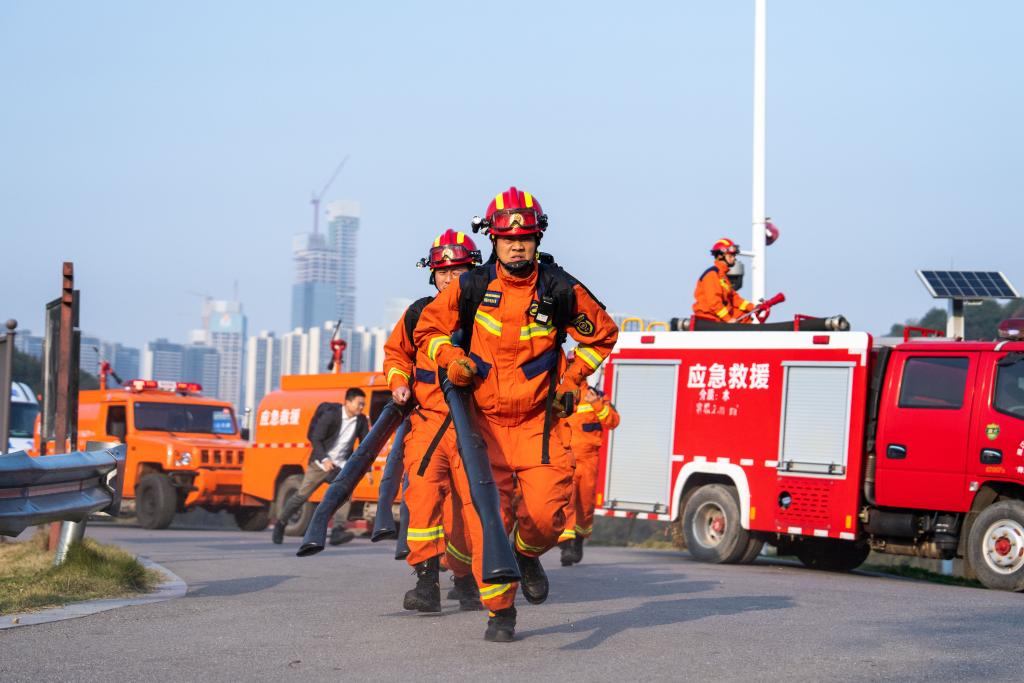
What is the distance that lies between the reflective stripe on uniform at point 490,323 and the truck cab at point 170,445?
51.0 ft

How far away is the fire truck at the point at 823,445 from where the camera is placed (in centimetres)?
1357

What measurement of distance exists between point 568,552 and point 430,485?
17.7 ft

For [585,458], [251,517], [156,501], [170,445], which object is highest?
[585,458]

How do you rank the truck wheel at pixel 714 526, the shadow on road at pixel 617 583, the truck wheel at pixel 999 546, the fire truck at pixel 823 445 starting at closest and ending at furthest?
the shadow on road at pixel 617 583
the truck wheel at pixel 999 546
the fire truck at pixel 823 445
the truck wheel at pixel 714 526

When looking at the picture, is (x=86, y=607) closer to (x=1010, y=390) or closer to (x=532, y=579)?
(x=532, y=579)

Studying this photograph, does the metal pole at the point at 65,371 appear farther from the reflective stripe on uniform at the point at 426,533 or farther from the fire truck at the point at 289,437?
the fire truck at the point at 289,437

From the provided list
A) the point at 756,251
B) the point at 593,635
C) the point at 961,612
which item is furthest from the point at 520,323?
the point at 756,251

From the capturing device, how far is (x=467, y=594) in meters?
9.38

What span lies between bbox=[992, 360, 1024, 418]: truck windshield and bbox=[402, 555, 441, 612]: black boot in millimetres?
6483

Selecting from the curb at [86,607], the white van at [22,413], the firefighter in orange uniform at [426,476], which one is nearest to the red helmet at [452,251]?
the firefighter in orange uniform at [426,476]

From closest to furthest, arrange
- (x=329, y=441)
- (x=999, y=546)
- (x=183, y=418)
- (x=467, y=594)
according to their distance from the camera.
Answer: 1. (x=467, y=594)
2. (x=999, y=546)
3. (x=329, y=441)
4. (x=183, y=418)

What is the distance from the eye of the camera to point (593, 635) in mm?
7918

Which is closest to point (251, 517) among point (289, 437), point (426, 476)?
point (289, 437)

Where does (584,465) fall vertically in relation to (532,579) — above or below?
above
